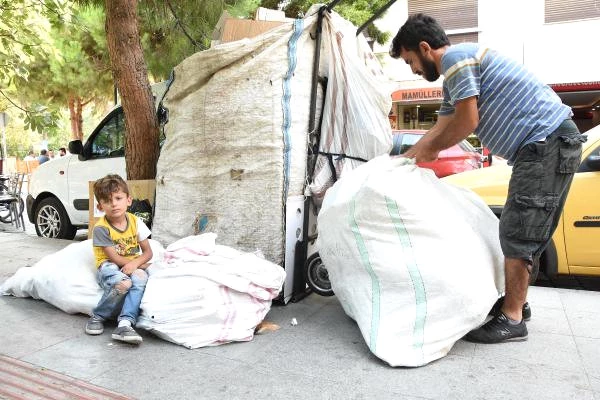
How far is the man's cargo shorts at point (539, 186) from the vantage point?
9.02 ft

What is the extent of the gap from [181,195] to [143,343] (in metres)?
1.29

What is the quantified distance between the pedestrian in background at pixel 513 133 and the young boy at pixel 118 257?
197 cm

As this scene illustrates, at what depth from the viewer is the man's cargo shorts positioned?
275 cm

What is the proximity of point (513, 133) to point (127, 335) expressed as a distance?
2.38m

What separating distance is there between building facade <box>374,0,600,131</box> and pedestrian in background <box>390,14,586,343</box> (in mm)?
11205

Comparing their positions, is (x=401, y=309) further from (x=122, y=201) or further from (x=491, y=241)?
(x=122, y=201)

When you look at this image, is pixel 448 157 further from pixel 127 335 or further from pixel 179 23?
pixel 127 335

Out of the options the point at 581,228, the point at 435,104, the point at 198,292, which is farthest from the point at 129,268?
the point at 435,104

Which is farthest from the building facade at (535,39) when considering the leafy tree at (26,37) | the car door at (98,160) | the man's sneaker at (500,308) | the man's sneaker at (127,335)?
the man's sneaker at (127,335)

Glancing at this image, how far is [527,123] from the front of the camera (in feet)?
9.12

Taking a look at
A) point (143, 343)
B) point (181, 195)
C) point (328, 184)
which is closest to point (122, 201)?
point (181, 195)

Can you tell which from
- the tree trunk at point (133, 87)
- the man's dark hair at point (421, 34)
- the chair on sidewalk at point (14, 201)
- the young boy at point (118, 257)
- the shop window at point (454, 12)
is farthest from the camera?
the shop window at point (454, 12)

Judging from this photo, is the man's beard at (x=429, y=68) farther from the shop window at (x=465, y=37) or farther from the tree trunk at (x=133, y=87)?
the shop window at (x=465, y=37)

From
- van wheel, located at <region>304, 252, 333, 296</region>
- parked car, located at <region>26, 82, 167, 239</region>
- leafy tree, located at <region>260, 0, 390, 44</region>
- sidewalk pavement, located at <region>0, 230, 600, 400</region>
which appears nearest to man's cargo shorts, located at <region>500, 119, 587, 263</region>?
sidewalk pavement, located at <region>0, 230, 600, 400</region>
